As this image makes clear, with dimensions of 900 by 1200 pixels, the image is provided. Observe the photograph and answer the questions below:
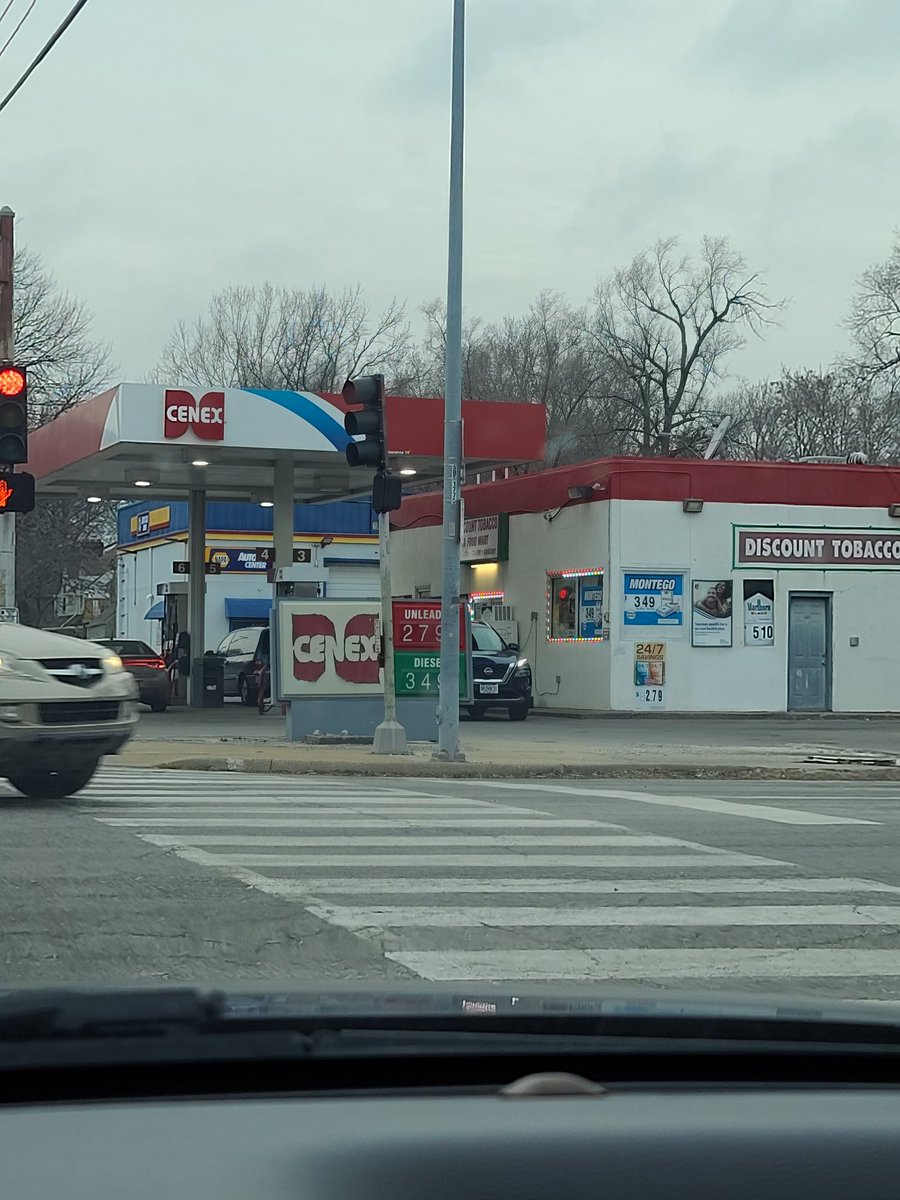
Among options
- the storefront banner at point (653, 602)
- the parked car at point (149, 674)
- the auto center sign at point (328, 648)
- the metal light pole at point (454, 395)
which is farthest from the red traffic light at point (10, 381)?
the storefront banner at point (653, 602)

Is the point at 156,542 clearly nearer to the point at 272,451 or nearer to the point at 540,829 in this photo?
the point at 272,451

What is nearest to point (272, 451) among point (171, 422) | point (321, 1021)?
point (171, 422)

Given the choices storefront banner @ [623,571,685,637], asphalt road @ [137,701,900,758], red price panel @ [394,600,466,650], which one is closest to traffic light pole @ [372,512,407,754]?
red price panel @ [394,600,466,650]

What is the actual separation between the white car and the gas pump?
23.9 m

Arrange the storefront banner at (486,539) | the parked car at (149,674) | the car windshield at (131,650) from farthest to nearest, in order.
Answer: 1. the storefront banner at (486,539)
2. the car windshield at (131,650)
3. the parked car at (149,674)

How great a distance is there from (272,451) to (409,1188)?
29.0m

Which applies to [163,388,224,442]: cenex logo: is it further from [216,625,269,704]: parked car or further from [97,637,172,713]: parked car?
[216,625,269,704]: parked car

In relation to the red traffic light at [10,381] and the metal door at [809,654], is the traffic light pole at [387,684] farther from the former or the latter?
the metal door at [809,654]

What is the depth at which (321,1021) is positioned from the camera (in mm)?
2186

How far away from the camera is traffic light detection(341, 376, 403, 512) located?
18.8 m

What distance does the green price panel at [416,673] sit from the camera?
22544 millimetres

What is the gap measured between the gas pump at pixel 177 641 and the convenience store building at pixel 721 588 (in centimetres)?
793

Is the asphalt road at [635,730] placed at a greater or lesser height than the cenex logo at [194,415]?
lesser

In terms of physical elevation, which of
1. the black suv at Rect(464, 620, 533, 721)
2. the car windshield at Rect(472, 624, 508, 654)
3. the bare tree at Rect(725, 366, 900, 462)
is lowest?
the black suv at Rect(464, 620, 533, 721)
